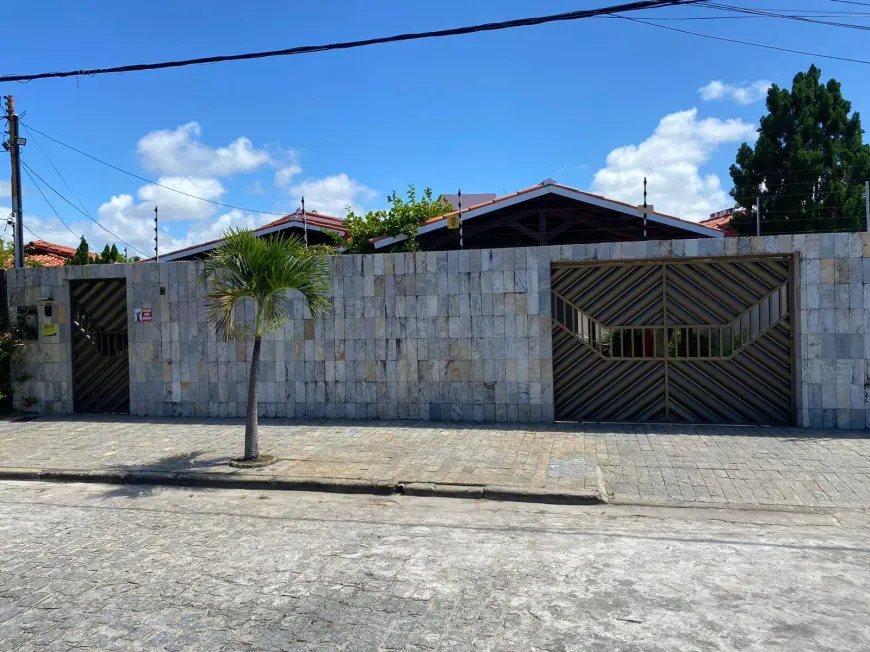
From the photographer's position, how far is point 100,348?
12.0 m

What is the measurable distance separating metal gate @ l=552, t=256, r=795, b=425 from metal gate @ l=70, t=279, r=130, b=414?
25.7ft

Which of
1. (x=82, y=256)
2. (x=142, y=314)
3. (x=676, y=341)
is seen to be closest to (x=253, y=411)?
(x=142, y=314)

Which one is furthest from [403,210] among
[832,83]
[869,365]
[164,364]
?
[832,83]

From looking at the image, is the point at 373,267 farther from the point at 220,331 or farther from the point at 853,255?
the point at 853,255

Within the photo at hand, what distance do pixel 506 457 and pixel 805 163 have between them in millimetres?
15052

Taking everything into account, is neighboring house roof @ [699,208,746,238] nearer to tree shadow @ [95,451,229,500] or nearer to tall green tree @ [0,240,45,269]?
tree shadow @ [95,451,229,500]

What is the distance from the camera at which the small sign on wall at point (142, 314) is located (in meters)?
11.5

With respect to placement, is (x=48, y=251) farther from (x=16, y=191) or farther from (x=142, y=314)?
(x=142, y=314)

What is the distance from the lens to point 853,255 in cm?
904

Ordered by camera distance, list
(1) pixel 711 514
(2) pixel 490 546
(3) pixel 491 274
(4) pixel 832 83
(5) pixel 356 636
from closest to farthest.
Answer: (5) pixel 356 636, (2) pixel 490 546, (1) pixel 711 514, (3) pixel 491 274, (4) pixel 832 83

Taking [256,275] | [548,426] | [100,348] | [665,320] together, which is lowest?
[548,426]

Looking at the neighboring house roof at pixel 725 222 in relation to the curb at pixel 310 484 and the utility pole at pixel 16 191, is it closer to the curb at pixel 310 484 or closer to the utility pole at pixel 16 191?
the curb at pixel 310 484

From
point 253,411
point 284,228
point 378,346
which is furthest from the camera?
point 284,228

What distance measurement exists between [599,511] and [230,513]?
359cm
